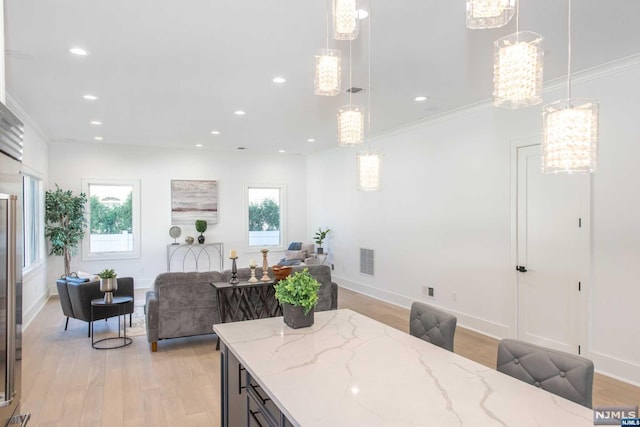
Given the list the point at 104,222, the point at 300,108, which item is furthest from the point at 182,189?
the point at 300,108

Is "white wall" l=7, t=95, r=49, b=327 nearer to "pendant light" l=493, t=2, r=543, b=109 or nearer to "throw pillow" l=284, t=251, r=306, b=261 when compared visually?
"throw pillow" l=284, t=251, r=306, b=261

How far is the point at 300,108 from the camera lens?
552 cm

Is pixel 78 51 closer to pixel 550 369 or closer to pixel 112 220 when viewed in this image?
pixel 550 369

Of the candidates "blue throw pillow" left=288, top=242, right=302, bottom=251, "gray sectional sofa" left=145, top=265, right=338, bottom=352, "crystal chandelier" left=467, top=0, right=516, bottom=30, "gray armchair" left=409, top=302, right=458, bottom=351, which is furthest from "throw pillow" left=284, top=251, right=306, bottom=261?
"crystal chandelier" left=467, top=0, right=516, bottom=30

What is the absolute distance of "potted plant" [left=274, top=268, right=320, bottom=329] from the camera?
2.39 metres

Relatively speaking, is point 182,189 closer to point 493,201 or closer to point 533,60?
point 493,201

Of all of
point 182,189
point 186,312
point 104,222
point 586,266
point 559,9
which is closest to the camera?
point 559,9

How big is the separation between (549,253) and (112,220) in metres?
7.84

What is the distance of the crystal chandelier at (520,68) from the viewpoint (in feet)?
5.15

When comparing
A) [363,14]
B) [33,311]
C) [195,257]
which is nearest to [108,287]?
[33,311]

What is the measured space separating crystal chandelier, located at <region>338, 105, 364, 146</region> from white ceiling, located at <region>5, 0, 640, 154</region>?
0.79 metres

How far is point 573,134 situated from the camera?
1508 mm

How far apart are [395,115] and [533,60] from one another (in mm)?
4379

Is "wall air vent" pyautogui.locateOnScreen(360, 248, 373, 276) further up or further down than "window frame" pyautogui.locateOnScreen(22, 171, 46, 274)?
further down
